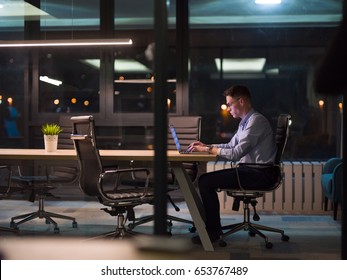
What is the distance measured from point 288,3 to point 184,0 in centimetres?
179

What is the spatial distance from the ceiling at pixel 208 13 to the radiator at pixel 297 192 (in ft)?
8.51

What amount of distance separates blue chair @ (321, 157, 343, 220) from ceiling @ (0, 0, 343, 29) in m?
2.63

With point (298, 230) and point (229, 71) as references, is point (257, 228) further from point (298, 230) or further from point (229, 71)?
point (229, 71)

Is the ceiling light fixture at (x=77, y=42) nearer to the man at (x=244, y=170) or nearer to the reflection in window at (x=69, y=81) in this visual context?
the reflection in window at (x=69, y=81)

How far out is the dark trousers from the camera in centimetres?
465

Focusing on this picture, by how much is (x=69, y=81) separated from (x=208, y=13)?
7.56 ft

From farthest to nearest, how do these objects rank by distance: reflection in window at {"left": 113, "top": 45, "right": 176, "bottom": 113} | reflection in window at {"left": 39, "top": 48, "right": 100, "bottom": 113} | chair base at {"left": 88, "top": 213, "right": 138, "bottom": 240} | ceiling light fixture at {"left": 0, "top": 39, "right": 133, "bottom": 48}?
reflection in window at {"left": 39, "top": 48, "right": 100, "bottom": 113} < reflection in window at {"left": 113, "top": 45, "right": 176, "bottom": 113} < ceiling light fixture at {"left": 0, "top": 39, "right": 133, "bottom": 48} < chair base at {"left": 88, "top": 213, "right": 138, "bottom": 240}

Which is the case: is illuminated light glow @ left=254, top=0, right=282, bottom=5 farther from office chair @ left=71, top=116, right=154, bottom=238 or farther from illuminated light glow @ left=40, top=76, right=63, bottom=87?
office chair @ left=71, top=116, right=154, bottom=238

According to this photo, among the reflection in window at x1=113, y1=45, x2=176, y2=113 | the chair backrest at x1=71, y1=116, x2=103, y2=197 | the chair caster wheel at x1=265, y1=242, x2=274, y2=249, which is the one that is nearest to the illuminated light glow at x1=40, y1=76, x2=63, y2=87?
the reflection in window at x1=113, y1=45, x2=176, y2=113

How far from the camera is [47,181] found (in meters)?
5.42
